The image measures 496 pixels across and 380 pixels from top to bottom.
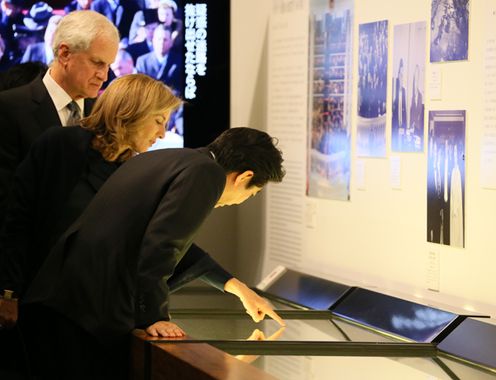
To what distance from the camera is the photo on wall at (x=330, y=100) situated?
16.0ft

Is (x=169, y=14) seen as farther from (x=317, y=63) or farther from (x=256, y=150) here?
(x=256, y=150)

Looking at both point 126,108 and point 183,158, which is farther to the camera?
point 126,108

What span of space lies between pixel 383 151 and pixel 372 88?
1.00ft

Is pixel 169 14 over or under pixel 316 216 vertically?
over

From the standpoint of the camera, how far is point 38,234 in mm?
3303

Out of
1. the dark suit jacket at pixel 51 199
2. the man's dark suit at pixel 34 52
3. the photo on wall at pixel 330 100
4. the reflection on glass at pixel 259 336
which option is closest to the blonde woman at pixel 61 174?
the dark suit jacket at pixel 51 199

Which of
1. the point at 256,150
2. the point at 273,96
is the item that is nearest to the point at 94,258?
the point at 256,150

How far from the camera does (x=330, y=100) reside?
500cm

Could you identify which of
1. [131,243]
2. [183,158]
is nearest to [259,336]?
[131,243]

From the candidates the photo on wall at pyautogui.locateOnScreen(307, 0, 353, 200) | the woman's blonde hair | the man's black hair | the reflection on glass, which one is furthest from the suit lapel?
the photo on wall at pyautogui.locateOnScreen(307, 0, 353, 200)

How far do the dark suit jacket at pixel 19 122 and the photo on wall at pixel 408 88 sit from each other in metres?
1.54

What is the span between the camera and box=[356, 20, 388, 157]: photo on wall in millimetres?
4555

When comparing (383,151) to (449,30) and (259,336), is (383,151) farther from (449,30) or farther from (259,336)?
(259,336)

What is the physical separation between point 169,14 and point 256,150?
3.10m
